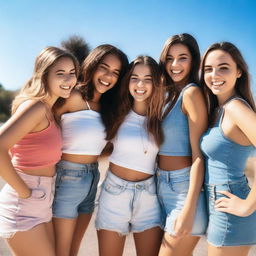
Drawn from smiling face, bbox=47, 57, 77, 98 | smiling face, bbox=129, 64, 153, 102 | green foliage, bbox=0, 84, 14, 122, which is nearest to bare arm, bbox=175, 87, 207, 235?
smiling face, bbox=129, 64, 153, 102

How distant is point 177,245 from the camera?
2.86 meters

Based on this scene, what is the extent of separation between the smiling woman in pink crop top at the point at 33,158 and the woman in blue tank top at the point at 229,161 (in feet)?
4.49

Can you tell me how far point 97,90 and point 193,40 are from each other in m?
1.14

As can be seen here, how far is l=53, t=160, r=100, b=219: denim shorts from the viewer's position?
301 cm

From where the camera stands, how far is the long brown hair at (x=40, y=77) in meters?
2.75

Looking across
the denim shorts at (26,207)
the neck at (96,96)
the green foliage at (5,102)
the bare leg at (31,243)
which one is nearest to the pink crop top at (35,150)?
the denim shorts at (26,207)

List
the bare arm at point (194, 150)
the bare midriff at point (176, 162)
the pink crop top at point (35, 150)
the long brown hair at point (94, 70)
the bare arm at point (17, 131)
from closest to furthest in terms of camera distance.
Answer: the bare arm at point (17, 131) < the pink crop top at point (35, 150) < the bare arm at point (194, 150) < the bare midriff at point (176, 162) < the long brown hair at point (94, 70)

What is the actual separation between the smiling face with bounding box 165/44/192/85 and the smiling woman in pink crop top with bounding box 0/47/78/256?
1.03m

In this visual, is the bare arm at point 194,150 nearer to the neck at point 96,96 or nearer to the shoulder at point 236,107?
the shoulder at point 236,107

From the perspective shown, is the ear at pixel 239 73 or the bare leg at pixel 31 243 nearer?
the bare leg at pixel 31 243

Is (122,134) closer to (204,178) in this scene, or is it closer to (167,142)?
(167,142)

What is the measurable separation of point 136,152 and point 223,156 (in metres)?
0.87

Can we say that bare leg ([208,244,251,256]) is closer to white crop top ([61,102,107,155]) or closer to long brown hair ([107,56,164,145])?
long brown hair ([107,56,164,145])

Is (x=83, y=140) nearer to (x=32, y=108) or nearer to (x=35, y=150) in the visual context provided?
(x=35, y=150)
